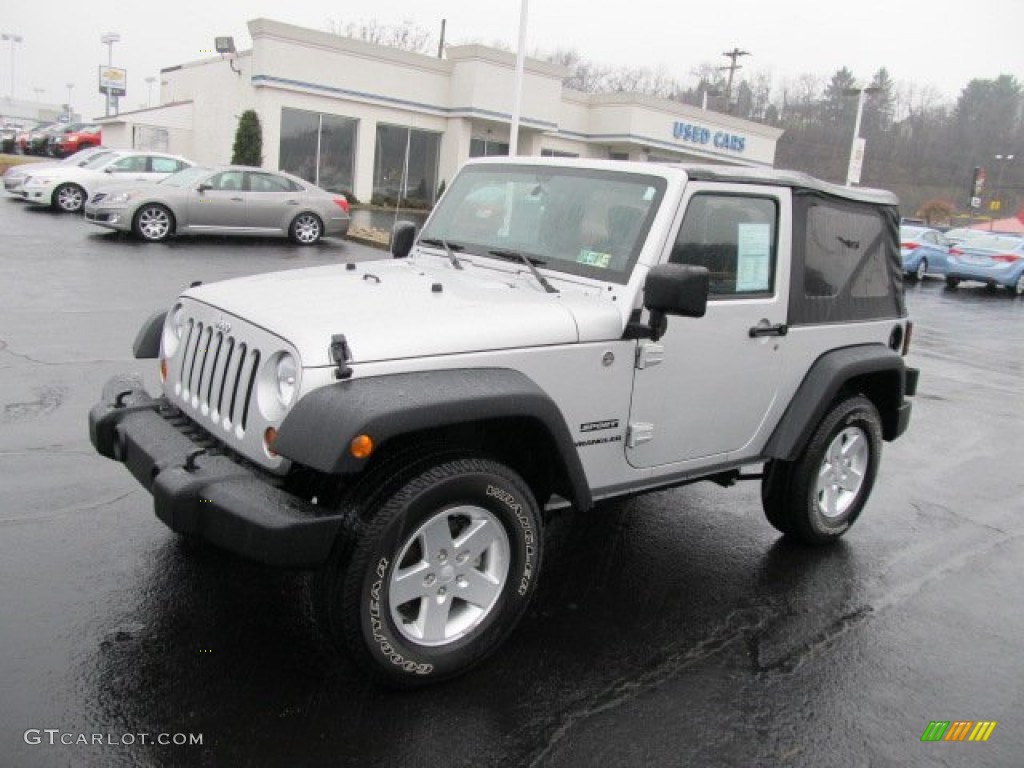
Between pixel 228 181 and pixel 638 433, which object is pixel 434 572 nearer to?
pixel 638 433

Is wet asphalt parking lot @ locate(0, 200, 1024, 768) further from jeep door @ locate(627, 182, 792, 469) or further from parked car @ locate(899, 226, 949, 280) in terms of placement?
parked car @ locate(899, 226, 949, 280)

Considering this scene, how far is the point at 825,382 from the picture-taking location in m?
4.79

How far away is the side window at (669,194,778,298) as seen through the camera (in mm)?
4234

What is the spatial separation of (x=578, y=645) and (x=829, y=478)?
80.1 inches

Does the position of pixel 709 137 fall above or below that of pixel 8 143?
above

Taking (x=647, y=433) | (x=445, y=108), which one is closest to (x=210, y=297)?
(x=647, y=433)

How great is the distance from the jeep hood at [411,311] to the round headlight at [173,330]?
0.10 m

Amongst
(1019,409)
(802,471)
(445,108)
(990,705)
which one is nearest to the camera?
(990,705)

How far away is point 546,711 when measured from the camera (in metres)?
3.43

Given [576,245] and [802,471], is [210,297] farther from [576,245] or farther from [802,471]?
[802,471]

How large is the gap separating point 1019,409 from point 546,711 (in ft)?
27.4

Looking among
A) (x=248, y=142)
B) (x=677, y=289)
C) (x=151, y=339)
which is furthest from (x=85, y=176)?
(x=677, y=289)

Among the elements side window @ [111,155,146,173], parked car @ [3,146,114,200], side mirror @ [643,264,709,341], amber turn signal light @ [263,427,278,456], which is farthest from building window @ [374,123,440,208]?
amber turn signal light @ [263,427,278,456]

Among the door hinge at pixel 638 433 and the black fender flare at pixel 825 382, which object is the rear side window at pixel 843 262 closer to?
the black fender flare at pixel 825 382
